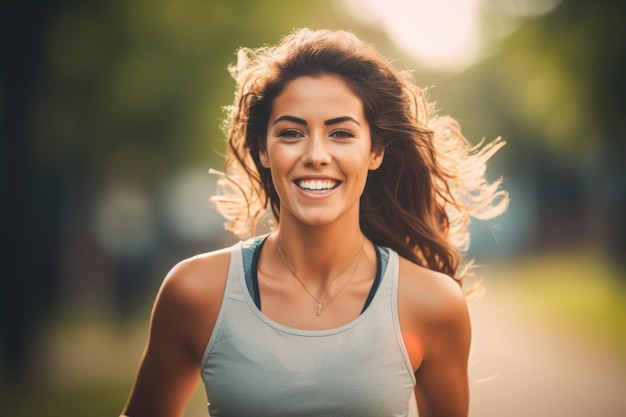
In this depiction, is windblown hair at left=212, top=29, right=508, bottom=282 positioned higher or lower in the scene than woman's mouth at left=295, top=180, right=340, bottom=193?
higher

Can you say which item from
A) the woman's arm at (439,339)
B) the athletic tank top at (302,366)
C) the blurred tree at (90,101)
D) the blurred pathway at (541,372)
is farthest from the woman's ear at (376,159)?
the blurred tree at (90,101)

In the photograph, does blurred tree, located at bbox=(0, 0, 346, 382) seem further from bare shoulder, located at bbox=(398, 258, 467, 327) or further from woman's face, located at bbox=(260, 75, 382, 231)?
bare shoulder, located at bbox=(398, 258, 467, 327)

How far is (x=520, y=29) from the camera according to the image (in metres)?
15.4

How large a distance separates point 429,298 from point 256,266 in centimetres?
87

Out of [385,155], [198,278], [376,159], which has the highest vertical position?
[385,155]

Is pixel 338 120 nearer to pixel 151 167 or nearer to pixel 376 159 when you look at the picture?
pixel 376 159

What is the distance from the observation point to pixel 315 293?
3967 millimetres

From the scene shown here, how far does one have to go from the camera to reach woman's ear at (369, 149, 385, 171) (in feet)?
13.7

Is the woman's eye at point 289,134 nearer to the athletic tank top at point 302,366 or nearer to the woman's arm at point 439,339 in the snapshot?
the athletic tank top at point 302,366

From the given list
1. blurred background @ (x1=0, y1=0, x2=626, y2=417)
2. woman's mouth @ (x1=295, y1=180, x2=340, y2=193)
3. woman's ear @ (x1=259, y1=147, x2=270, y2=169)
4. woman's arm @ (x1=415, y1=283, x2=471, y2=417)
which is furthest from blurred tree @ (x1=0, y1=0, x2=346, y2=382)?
woman's arm @ (x1=415, y1=283, x2=471, y2=417)

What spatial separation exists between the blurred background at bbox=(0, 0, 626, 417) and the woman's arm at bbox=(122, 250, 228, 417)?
189 centimetres

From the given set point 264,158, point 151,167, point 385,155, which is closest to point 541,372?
point 385,155

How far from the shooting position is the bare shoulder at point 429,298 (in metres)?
3.80

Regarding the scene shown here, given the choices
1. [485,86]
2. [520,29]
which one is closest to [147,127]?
[520,29]
